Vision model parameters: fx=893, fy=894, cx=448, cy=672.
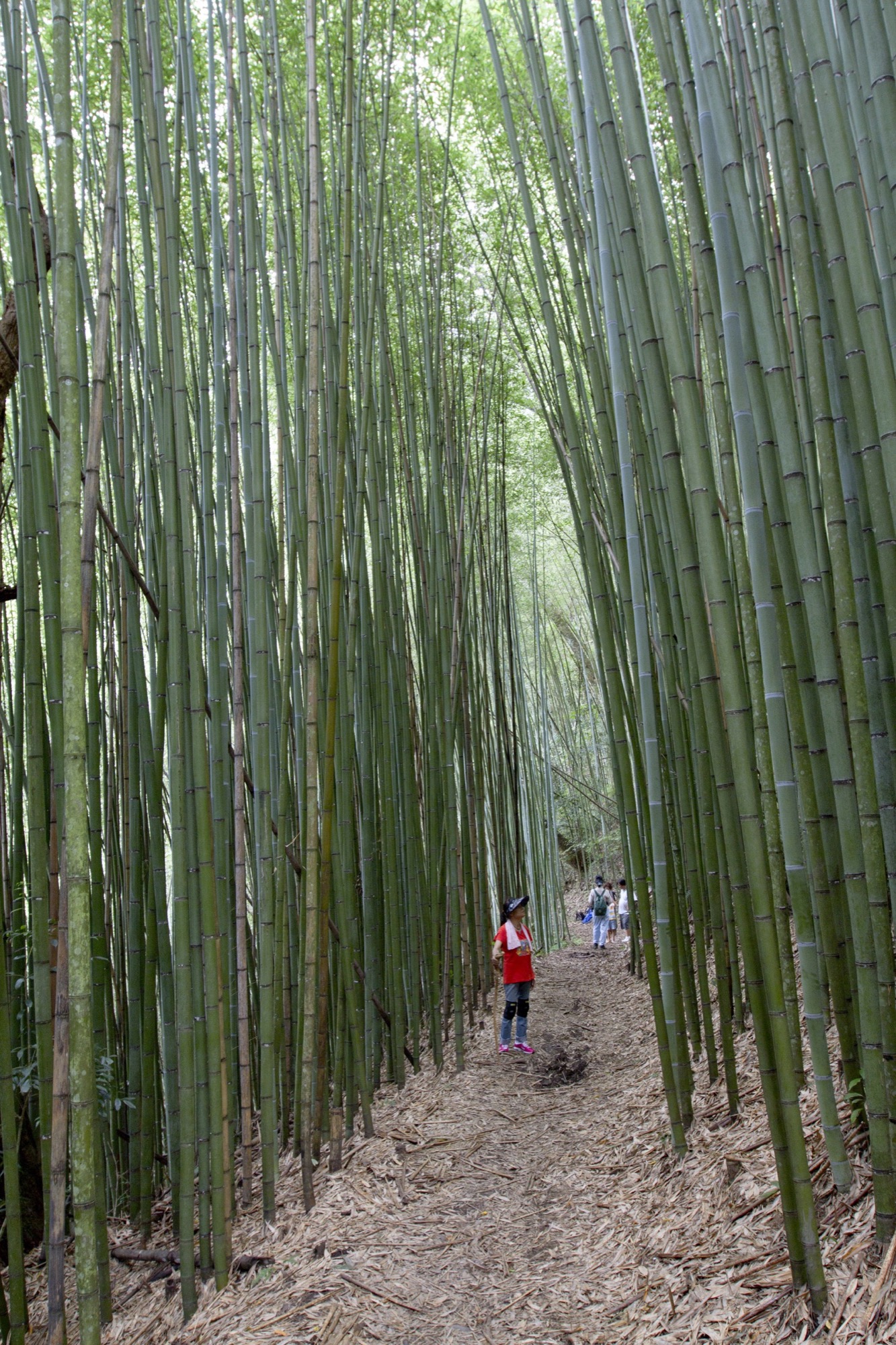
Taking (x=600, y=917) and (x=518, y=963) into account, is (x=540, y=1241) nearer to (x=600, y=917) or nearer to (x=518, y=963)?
(x=518, y=963)

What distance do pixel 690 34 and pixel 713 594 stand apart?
710mm

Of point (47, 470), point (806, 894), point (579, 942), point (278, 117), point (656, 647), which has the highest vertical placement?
point (278, 117)

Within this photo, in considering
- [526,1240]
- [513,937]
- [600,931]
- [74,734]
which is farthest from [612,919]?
[74,734]

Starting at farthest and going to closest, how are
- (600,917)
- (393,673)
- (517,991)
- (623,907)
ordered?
(623,907)
(600,917)
(517,991)
(393,673)

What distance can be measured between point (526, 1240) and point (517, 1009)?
1.30 metres

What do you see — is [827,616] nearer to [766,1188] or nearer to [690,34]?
[690,34]

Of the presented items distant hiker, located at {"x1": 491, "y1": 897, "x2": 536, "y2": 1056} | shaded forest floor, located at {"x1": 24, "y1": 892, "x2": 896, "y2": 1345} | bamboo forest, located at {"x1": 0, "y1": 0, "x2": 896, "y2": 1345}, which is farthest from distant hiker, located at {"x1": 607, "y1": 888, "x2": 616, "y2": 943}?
shaded forest floor, located at {"x1": 24, "y1": 892, "x2": 896, "y2": 1345}

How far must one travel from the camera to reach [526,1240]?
1.82 metres

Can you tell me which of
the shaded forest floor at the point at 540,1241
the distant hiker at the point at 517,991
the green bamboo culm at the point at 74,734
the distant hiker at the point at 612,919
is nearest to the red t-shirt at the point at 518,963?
the distant hiker at the point at 517,991

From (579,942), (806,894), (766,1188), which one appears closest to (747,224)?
(806,894)

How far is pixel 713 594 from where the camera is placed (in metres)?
1.18

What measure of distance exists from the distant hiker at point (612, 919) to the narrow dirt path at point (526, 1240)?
450 cm

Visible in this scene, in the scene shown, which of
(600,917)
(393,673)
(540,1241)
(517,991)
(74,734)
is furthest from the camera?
(600,917)

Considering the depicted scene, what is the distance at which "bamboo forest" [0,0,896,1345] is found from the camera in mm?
1121
